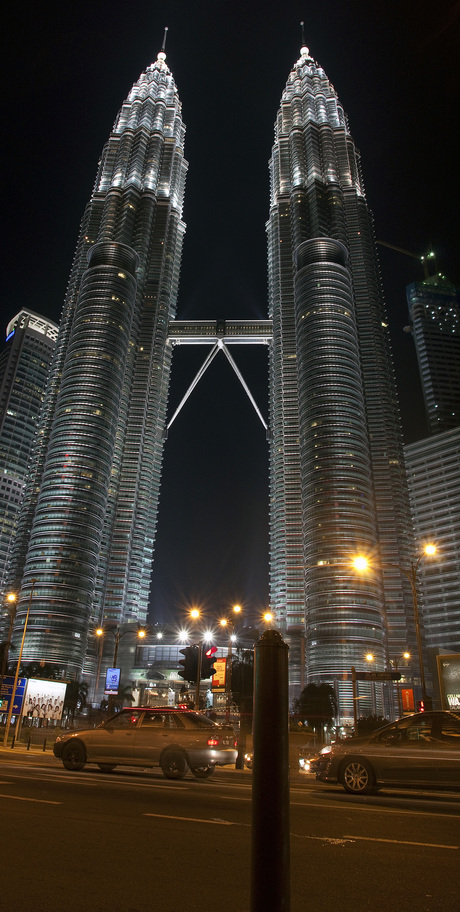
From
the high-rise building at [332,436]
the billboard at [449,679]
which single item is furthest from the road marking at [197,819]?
the high-rise building at [332,436]

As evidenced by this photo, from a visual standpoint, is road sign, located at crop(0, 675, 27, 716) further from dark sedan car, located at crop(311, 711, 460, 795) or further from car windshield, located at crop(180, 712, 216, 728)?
dark sedan car, located at crop(311, 711, 460, 795)

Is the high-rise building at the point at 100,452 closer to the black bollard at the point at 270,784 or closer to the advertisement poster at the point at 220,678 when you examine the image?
the advertisement poster at the point at 220,678

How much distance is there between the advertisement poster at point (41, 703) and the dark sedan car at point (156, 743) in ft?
115

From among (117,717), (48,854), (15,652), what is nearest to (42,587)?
(15,652)

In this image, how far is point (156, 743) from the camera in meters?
14.1

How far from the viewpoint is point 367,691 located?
4808 inches

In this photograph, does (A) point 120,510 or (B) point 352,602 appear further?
(A) point 120,510

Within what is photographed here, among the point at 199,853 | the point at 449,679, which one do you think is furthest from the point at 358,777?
the point at 449,679

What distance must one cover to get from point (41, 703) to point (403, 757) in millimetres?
43158

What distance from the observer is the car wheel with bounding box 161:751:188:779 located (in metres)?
13.9

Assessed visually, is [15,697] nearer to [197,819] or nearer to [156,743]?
[156,743]

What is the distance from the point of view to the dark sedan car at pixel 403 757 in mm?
11117

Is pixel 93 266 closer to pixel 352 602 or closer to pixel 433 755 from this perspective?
pixel 352 602

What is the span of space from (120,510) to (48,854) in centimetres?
16465
